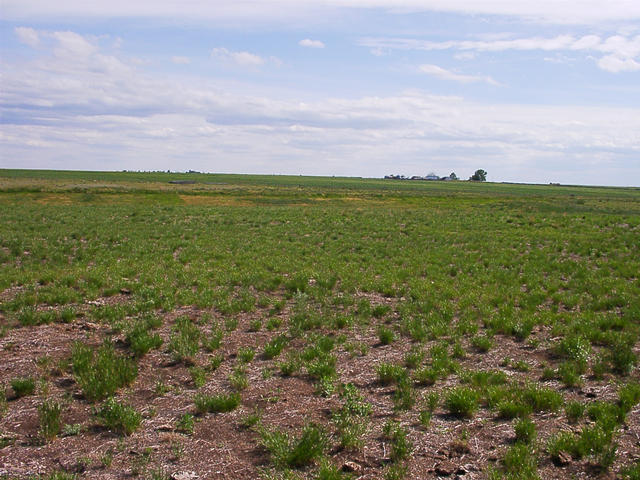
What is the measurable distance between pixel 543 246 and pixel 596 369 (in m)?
15.6

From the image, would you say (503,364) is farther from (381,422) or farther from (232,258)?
(232,258)

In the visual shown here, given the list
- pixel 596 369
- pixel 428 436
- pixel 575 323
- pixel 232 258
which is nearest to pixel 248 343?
pixel 428 436

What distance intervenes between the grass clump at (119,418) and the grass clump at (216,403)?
74cm

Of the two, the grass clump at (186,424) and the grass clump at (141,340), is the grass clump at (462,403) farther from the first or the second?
the grass clump at (141,340)

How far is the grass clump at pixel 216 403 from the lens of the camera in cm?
686

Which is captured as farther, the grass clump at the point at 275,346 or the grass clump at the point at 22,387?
Result: the grass clump at the point at 275,346

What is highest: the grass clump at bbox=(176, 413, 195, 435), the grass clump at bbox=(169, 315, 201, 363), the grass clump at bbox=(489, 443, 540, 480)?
the grass clump at bbox=(169, 315, 201, 363)

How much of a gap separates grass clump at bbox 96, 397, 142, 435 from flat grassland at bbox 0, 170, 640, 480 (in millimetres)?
32

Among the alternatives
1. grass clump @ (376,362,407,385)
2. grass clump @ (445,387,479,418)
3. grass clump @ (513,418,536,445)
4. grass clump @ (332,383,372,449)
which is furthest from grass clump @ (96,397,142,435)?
grass clump @ (513,418,536,445)

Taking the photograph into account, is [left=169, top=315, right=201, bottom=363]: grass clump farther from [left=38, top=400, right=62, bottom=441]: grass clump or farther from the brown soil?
[left=38, top=400, right=62, bottom=441]: grass clump

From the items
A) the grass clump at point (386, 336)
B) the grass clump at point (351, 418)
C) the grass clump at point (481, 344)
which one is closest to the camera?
the grass clump at point (351, 418)

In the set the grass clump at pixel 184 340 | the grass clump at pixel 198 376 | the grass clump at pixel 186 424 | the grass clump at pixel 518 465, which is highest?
the grass clump at pixel 184 340

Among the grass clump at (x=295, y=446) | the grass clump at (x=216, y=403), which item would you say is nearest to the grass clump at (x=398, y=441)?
the grass clump at (x=295, y=446)

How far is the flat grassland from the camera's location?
18.8 ft
